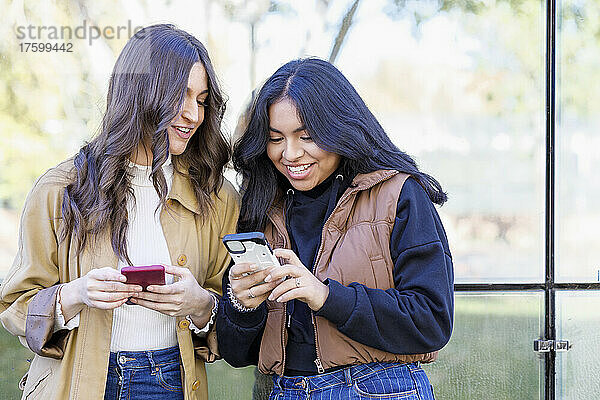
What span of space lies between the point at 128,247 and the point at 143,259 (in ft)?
0.21

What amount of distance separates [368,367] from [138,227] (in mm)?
889

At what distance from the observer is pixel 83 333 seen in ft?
8.06

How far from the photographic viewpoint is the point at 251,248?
220cm

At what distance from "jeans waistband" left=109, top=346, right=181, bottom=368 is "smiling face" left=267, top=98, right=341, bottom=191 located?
0.71m

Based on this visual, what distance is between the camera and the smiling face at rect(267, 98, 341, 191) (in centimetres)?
251

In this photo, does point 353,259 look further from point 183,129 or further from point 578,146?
point 578,146

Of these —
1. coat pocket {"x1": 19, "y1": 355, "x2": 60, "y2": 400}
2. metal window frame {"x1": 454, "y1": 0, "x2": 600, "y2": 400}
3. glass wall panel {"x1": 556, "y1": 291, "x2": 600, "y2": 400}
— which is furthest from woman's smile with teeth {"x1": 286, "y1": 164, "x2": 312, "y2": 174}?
glass wall panel {"x1": 556, "y1": 291, "x2": 600, "y2": 400}

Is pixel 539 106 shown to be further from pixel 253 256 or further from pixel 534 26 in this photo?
pixel 253 256

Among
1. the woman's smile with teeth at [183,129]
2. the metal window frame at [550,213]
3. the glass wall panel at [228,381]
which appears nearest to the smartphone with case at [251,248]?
the woman's smile with teeth at [183,129]

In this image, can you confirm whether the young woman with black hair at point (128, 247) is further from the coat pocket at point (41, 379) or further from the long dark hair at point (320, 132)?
the long dark hair at point (320, 132)

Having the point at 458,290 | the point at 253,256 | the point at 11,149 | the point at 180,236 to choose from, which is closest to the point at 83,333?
the point at 180,236

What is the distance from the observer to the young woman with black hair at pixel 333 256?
230 cm

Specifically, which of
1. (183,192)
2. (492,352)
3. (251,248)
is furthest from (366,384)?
(492,352)

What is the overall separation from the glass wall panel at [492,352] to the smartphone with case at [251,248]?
1.67 m
